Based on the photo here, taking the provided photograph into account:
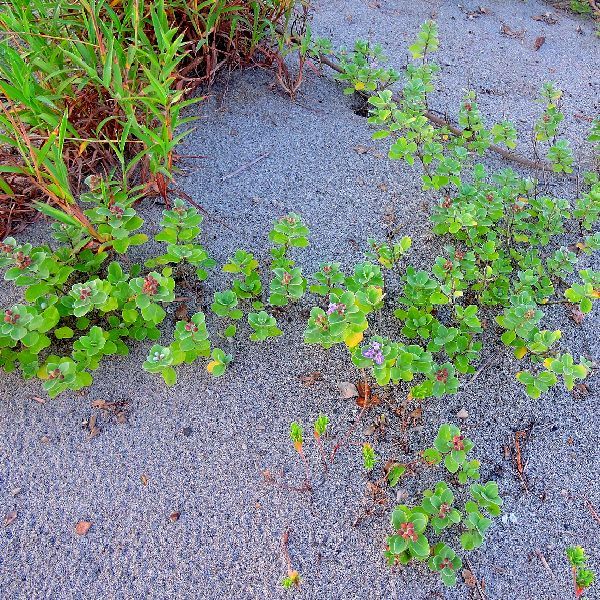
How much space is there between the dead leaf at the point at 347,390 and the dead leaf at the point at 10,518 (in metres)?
0.87

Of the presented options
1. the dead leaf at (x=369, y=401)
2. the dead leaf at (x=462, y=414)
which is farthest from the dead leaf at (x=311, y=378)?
the dead leaf at (x=462, y=414)

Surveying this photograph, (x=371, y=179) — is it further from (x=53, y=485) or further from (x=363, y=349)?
(x=53, y=485)

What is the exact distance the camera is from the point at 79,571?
4.20 feet

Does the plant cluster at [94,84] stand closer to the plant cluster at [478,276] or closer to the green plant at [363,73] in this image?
the green plant at [363,73]

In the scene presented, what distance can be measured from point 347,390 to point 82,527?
746 millimetres

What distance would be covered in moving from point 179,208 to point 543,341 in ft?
3.40

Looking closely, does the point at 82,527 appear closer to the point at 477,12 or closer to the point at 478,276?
the point at 478,276

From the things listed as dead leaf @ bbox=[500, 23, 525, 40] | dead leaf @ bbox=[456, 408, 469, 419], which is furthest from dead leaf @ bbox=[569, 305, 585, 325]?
dead leaf @ bbox=[500, 23, 525, 40]

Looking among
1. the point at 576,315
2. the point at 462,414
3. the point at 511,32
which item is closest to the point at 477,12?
the point at 511,32

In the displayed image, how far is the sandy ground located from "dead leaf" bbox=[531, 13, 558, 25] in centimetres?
198

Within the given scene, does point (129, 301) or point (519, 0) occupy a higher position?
point (519, 0)

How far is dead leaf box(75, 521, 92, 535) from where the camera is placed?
1.33 metres

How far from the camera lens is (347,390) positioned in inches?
61.1

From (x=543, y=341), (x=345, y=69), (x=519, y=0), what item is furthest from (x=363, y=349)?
(x=519, y=0)
